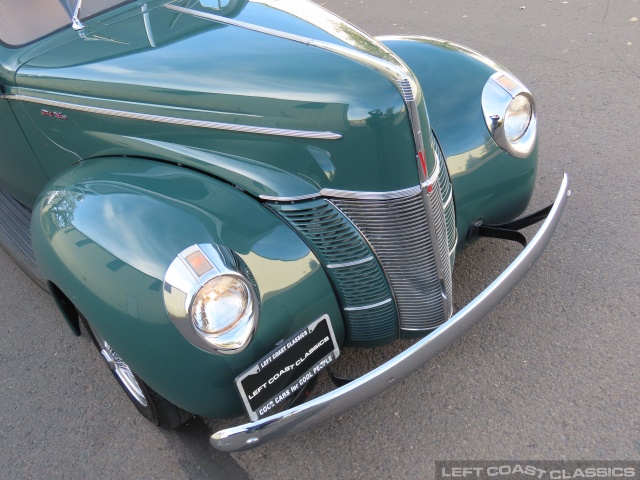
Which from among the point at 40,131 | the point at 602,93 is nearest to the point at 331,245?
the point at 40,131

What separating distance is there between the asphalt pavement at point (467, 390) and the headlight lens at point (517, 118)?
64 cm

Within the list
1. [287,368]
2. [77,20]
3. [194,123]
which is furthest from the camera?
[77,20]

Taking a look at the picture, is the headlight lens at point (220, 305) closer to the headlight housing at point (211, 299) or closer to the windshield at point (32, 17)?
the headlight housing at point (211, 299)

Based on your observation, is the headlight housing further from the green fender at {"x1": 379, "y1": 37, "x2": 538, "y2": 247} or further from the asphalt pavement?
the green fender at {"x1": 379, "y1": 37, "x2": 538, "y2": 247}

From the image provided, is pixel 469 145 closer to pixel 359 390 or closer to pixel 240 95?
pixel 240 95

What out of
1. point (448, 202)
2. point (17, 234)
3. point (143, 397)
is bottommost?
point (143, 397)

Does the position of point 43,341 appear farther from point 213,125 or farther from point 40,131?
point 213,125

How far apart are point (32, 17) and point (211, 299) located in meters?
1.76

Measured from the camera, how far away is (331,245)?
1.98m

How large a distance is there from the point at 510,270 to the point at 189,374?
43.3 inches

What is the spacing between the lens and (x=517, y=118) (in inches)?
98.5

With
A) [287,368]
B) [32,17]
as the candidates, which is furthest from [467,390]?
[32,17]

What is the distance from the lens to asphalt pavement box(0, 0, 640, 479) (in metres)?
2.14

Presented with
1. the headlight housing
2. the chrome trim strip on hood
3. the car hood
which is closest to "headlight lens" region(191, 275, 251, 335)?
the headlight housing
